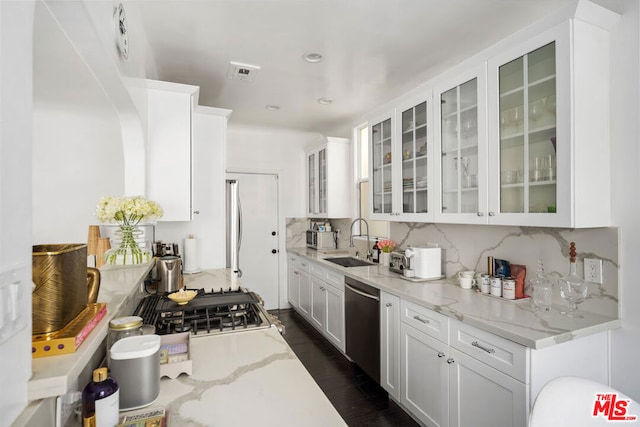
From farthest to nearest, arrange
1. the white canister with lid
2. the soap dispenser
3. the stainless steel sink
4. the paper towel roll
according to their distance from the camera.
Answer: the stainless steel sink < the paper towel roll < the white canister with lid < the soap dispenser

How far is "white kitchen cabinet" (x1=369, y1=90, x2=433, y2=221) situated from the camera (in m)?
2.58

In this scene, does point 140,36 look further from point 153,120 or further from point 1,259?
point 1,259

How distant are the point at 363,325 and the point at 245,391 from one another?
1.89m

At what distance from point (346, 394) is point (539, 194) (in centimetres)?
200

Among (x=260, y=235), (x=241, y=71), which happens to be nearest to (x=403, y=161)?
(x=241, y=71)

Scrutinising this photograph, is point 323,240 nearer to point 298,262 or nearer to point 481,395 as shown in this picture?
point 298,262

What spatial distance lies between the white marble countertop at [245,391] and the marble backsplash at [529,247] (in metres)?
1.63

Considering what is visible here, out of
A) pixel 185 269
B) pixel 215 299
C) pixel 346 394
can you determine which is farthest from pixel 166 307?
pixel 346 394

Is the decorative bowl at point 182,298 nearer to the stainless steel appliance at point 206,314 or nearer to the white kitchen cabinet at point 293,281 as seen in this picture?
the stainless steel appliance at point 206,314

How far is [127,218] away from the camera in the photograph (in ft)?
6.01

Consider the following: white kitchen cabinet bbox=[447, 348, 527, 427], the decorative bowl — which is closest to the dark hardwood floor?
white kitchen cabinet bbox=[447, 348, 527, 427]

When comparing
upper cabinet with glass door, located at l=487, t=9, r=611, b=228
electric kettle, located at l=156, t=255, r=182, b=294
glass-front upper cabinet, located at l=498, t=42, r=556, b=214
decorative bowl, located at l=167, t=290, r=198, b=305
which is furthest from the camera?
electric kettle, located at l=156, t=255, r=182, b=294

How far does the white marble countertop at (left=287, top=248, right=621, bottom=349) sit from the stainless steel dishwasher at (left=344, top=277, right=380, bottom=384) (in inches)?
6.8

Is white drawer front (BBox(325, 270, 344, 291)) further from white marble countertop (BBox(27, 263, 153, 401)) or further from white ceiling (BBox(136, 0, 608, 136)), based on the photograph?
white marble countertop (BBox(27, 263, 153, 401))
